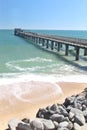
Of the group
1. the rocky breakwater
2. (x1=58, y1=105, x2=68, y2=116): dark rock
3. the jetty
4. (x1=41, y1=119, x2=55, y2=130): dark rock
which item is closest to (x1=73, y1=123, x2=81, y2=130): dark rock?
the rocky breakwater

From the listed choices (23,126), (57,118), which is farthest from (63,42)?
(23,126)

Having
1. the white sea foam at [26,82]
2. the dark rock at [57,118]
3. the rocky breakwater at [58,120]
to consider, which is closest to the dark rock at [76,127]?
the rocky breakwater at [58,120]

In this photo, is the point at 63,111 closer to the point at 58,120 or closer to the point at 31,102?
the point at 58,120

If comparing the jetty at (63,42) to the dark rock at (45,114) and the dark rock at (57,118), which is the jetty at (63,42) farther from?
the dark rock at (57,118)

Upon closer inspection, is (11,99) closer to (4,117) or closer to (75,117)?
(4,117)

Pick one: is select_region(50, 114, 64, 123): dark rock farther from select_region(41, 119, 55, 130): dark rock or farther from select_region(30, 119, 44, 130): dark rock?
select_region(30, 119, 44, 130): dark rock

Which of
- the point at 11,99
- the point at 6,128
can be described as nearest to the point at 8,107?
the point at 11,99
